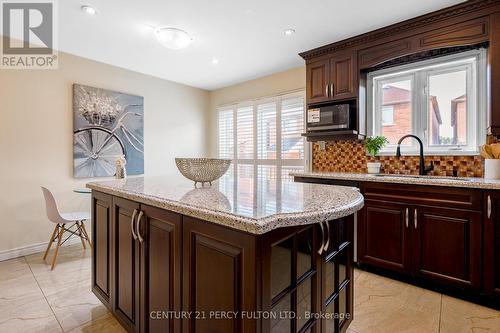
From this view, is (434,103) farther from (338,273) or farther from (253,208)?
(253,208)

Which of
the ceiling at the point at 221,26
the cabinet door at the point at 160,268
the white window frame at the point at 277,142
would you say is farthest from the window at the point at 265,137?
the cabinet door at the point at 160,268

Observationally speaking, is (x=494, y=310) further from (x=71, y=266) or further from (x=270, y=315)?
(x=71, y=266)

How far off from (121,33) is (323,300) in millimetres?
3109

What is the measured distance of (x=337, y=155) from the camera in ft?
11.5

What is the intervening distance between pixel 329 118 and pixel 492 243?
1850 millimetres

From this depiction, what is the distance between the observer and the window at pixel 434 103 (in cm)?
255

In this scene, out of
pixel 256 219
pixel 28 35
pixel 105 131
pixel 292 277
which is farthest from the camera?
pixel 105 131

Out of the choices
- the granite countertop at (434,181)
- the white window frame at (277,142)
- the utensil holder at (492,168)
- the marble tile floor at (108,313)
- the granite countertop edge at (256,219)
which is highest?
the white window frame at (277,142)

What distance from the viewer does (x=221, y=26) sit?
2707 millimetres

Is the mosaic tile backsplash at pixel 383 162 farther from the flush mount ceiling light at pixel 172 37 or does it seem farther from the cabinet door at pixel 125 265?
the cabinet door at pixel 125 265

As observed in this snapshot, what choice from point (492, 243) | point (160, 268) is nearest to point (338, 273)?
point (160, 268)

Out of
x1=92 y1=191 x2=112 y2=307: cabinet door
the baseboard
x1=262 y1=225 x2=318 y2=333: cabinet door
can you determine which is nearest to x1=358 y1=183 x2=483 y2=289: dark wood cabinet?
x1=262 y1=225 x2=318 y2=333: cabinet door

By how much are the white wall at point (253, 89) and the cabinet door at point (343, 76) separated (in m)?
0.76

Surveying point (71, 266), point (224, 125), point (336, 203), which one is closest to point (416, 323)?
point (336, 203)
